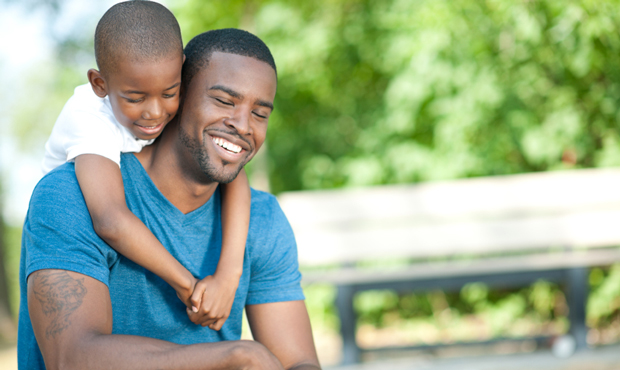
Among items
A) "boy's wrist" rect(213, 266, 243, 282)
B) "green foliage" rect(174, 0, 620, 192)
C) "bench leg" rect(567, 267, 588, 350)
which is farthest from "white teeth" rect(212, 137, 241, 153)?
"green foliage" rect(174, 0, 620, 192)

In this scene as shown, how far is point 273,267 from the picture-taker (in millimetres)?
1775

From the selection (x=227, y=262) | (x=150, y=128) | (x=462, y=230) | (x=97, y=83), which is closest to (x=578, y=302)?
(x=462, y=230)

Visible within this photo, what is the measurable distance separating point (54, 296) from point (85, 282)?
0.07 metres

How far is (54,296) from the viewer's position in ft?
4.29

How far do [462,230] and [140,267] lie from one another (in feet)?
9.47

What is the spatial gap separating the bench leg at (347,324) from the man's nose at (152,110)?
2527 millimetres

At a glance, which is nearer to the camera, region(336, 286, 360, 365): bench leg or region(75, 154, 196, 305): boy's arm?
region(75, 154, 196, 305): boy's arm

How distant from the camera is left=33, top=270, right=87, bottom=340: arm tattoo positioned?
1290 millimetres

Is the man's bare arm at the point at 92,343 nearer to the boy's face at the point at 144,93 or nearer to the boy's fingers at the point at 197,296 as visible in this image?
the boy's fingers at the point at 197,296

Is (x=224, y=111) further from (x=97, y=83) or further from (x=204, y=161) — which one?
(x=97, y=83)

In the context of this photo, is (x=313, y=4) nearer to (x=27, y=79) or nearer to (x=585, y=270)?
(x=585, y=270)

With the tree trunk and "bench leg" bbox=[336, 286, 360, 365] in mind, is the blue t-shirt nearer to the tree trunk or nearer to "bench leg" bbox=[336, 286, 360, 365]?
"bench leg" bbox=[336, 286, 360, 365]

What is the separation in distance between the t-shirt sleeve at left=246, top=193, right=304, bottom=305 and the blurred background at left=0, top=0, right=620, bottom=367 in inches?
122

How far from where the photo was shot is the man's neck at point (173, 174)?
1649 millimetres
